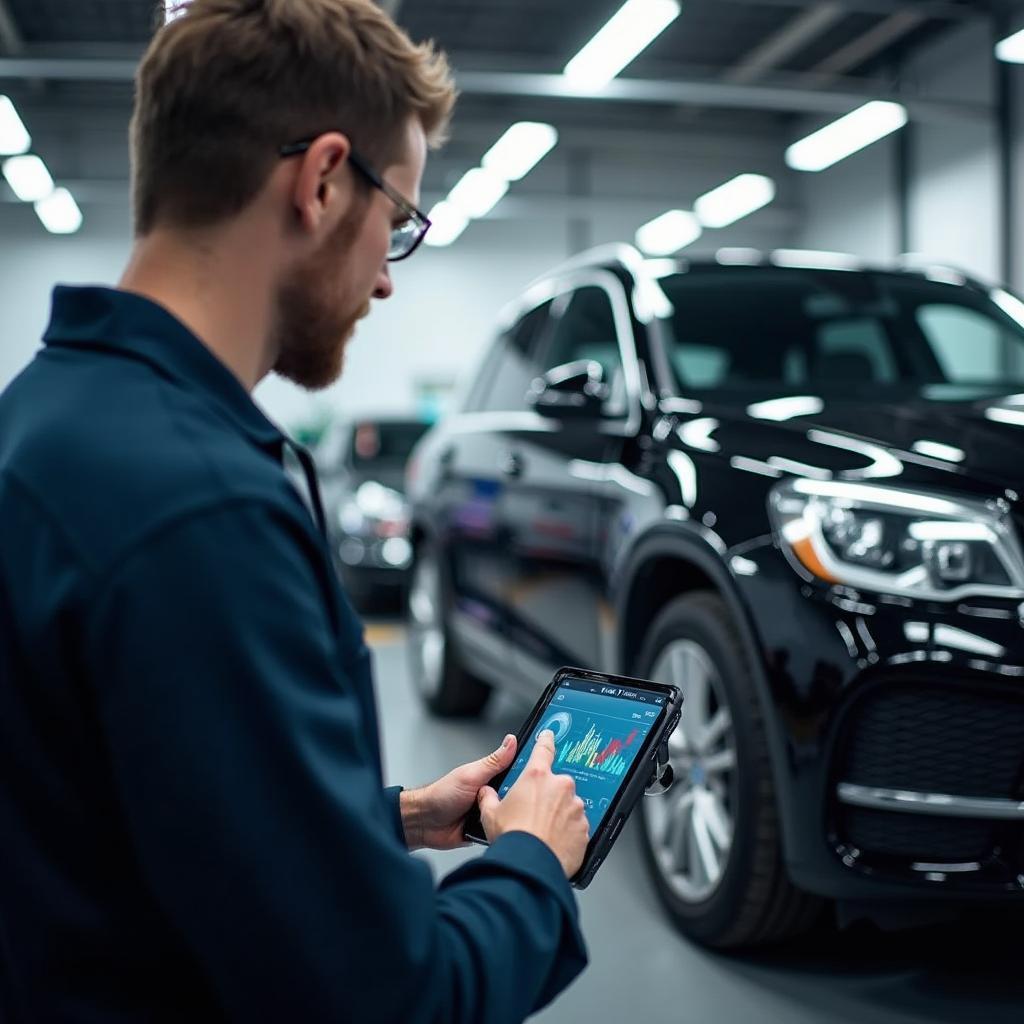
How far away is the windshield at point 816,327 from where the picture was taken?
332 centimetres

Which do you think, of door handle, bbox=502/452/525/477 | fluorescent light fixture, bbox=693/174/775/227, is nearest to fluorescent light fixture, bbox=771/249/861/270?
door handle, bbox=502/452/525/477

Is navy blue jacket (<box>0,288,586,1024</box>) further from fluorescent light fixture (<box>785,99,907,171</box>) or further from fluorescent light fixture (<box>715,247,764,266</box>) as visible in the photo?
fluorescent light fixture (<box>785,99,907,171</box>)

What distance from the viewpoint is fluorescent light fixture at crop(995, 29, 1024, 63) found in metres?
9.27

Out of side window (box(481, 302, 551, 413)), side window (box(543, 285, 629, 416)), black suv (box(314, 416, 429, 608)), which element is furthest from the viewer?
black suv (box(314, 416, 429, 608))

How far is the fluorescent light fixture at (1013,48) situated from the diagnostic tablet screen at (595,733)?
9204 millimetres

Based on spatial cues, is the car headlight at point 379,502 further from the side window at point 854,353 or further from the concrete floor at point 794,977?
the concrete floor at point 794,977

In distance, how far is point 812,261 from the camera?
371 centimetres

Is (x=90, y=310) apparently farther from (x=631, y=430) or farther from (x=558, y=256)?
(x=558, y=256)

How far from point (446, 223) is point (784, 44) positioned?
474 cm

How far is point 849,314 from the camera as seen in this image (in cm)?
359

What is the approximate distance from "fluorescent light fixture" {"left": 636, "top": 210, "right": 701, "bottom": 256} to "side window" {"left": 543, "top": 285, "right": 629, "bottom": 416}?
13732mm

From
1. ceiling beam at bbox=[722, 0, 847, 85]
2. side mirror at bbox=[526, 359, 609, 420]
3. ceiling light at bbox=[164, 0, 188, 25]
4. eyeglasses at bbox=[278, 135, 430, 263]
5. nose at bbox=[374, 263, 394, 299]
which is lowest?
side mirror at bbox=[526, 359, 609, 420]

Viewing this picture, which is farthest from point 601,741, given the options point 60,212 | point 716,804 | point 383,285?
point 60,212

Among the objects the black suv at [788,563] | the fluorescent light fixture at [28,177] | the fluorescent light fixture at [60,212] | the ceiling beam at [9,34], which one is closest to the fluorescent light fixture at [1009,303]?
the black suv at [788,563]
